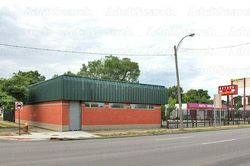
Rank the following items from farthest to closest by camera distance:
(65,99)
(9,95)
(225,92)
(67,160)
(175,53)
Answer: (225,92) → (9,95) → (175,53) → (65,99) → (67,160)

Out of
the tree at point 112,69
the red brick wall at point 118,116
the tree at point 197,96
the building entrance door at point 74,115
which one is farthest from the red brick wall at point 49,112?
the tree at point 197,96

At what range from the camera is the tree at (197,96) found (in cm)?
13325

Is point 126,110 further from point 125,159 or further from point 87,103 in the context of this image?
point 125,159

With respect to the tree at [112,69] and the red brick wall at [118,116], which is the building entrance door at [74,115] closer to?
the red brick wall at [118,116]

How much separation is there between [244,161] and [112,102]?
85.3 feet

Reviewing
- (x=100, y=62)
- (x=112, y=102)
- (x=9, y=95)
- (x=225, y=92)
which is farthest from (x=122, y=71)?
(x=112, y=102)

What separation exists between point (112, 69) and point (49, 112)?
59.2 m

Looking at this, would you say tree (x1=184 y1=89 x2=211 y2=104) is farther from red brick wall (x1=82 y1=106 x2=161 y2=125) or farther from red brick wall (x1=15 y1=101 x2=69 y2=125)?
red brick wall (x1=15 y1=101 x2=69 y2=125)

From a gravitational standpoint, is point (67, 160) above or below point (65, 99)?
below

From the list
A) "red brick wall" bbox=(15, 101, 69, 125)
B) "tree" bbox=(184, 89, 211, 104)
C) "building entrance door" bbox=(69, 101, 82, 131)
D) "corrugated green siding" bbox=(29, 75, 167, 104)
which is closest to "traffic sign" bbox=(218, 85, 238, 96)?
"corrugated green siding" bbox=(29, 75, 167, 104)

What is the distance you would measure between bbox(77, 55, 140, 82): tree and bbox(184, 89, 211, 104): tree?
1486 inches

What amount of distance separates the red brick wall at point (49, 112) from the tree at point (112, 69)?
50073mm

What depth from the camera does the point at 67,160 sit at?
1330 cm

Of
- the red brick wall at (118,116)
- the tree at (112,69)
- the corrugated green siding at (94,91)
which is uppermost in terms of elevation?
the tree at (112,69)
